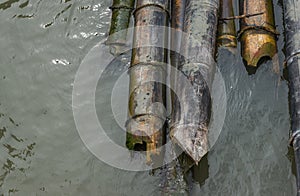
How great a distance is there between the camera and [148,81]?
609cm

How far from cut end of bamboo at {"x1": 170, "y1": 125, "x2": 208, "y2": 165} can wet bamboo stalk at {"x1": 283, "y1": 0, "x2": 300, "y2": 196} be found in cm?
104

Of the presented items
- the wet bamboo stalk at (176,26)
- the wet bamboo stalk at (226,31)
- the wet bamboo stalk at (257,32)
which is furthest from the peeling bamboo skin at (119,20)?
the wet bamboo stalk at (257,32)

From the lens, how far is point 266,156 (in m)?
5.90

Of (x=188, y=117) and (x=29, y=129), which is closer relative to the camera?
(x=188, y=117)

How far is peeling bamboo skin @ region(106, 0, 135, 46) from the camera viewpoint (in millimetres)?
6875

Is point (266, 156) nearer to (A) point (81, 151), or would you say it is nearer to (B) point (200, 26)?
(B) point (200, 26)

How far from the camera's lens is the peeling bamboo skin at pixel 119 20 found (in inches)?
271

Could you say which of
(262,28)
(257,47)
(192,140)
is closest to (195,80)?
(192,140)

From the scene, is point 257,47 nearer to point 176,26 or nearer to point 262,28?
point 262,28

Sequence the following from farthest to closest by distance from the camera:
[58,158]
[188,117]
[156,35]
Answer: [156,35] → [58,158] → [188,117]

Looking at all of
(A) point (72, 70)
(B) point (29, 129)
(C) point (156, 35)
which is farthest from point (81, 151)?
(C) point (156, 35)

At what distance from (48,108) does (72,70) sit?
2.22 feet

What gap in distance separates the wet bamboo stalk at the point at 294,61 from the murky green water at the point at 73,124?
271 mm

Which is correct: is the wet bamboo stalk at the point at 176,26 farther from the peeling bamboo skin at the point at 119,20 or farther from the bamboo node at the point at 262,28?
the bamboo node at the point at 262,28
